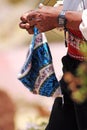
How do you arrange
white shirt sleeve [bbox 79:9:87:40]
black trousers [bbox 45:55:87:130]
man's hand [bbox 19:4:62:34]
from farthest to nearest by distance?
black trousers [bbox 45:55:87:130], man's hand [bbox 19:4:62:34], white shirt sleeve [bbox 79:9:87:40]

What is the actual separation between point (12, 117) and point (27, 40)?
61 cm

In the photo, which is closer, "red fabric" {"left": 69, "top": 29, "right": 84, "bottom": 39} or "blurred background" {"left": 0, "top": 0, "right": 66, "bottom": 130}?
"red fabric" {"left": 69, "top": 29, "right": 84, "bottom": 39}

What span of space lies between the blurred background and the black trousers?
1.21m

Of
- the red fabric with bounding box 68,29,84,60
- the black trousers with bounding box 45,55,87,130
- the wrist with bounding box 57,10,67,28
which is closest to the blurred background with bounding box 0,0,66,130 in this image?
the black trousers with bounding box 45,55,87,130

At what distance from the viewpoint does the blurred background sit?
11.3 ft

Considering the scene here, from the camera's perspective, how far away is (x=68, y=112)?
2.12m

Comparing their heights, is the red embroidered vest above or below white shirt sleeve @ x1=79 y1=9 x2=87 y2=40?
below

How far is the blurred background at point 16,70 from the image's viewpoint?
3.45 m

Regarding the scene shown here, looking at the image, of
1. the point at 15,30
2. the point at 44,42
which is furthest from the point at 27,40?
the point at 44,42

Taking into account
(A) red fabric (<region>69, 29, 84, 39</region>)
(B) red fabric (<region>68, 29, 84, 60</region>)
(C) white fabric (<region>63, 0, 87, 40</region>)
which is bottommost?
(B) red fabric (<region>68, 29, 84, 60</region>)

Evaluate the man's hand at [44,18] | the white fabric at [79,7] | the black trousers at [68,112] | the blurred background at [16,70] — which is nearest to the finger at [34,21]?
the man's hand at [44,18]

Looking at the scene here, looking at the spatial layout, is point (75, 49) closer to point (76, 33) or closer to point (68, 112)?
point (76, 33)

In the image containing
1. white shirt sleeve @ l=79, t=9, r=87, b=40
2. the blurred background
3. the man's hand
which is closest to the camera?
white shirt sleeve @ l=79, t=9, r=87, b=40

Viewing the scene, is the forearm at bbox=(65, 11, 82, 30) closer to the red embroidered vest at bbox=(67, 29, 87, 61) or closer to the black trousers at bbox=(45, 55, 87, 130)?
the red embroidered vest at bbox=(67, 29, 87, 61)
